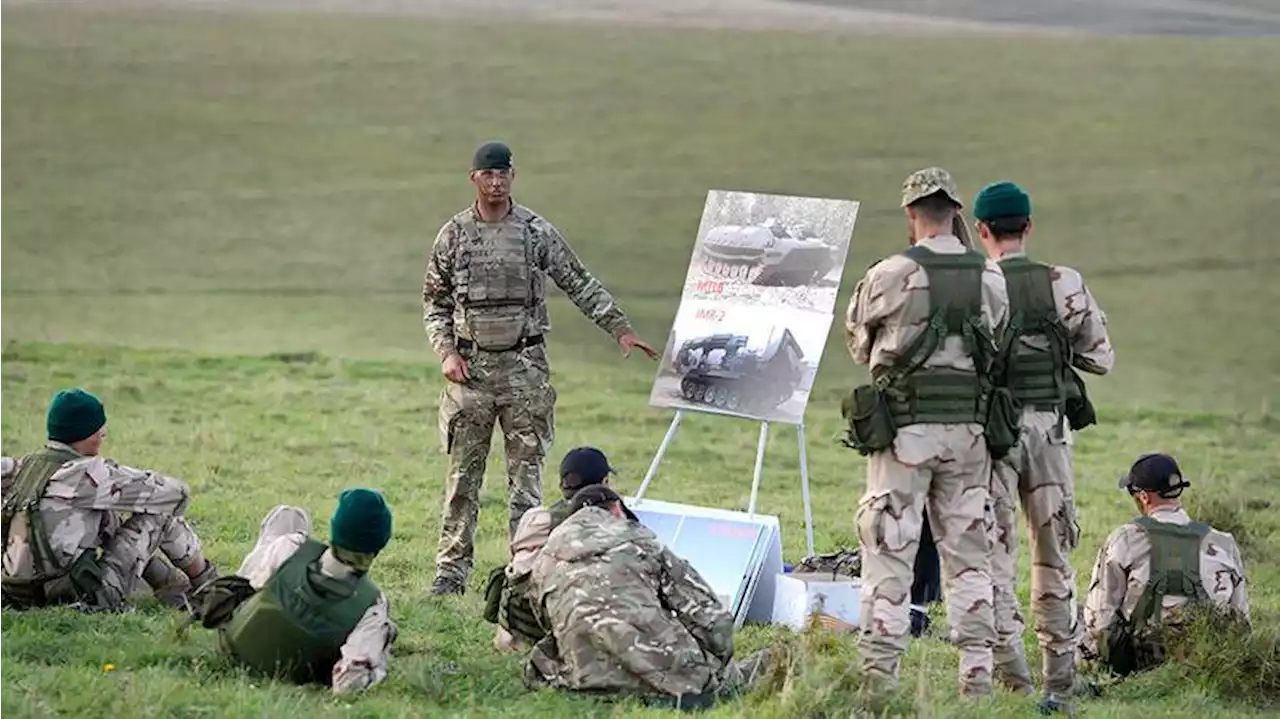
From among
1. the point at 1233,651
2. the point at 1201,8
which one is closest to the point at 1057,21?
the point at 1201,8

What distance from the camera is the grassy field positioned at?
66.1ft

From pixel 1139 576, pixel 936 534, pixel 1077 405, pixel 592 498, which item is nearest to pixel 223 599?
pixel 592 498

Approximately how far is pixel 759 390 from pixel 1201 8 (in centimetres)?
1559

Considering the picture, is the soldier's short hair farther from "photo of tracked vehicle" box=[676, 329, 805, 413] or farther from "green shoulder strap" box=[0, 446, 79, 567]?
"green shoulder strap" box=[0, 446, 79, 567]

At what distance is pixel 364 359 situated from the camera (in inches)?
770

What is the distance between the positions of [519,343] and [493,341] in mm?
137

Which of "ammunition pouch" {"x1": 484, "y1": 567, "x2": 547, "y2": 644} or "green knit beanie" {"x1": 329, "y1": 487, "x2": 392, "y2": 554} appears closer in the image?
"green knit beanie" {"x1": 329, "y1": 487, "x2": 392, "y2": 554}

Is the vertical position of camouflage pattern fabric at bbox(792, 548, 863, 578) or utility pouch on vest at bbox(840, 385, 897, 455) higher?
utility pouch on vest at bbox(840, 385, 897, 455)

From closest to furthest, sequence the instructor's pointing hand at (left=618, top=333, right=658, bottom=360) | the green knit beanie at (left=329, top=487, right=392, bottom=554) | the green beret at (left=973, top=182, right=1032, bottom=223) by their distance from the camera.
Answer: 1. the green knit beanie at (left=329, top=487, right=392, bottom=554)
2. the green beret at (left=973, top=182, right=1032, bottom=223)
3. the instructor's pointing hand at (left=618, top=333, right=658, bottom=360)

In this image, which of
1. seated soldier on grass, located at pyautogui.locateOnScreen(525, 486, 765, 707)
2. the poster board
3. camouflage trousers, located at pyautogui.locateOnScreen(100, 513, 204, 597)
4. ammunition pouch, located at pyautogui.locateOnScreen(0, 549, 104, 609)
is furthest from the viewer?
the poster board

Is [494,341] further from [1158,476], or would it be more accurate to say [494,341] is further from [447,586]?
[1158,476]

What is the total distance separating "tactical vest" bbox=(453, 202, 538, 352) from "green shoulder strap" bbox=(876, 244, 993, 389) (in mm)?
2845

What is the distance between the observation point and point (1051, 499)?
667cm

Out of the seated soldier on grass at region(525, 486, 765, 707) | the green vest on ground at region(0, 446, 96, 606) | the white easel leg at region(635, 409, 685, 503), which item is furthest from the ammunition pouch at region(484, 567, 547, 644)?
the green vest on ground at region(0, 446, 96, 606)
